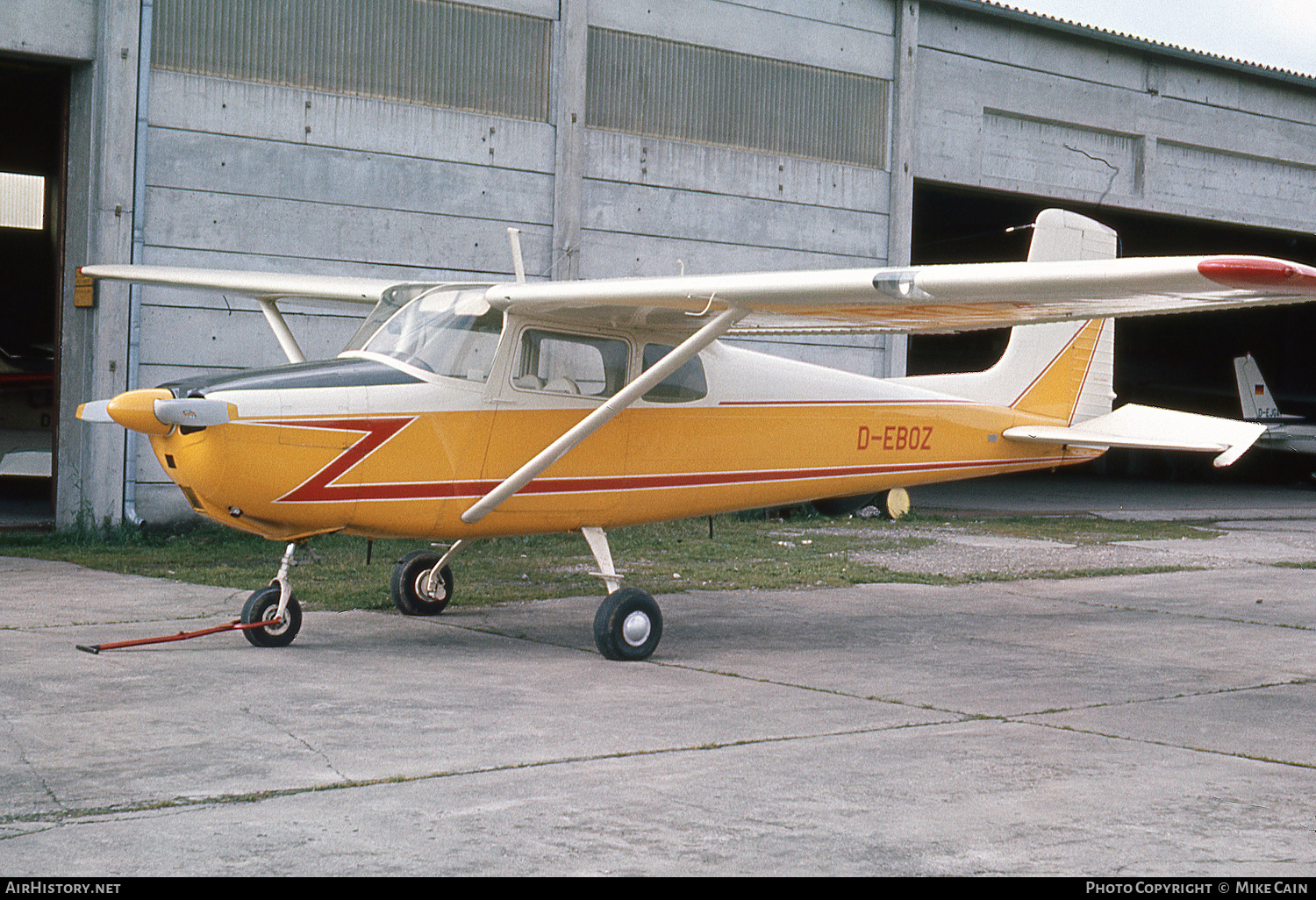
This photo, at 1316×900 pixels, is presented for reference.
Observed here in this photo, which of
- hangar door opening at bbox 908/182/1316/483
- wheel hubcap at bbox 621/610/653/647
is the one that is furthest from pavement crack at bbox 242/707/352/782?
hangar door opening at bbox 908/182/1316/483

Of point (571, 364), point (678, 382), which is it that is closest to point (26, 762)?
point (571, 364)

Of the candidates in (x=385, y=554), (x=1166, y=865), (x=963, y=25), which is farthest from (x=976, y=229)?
(x=1166, y=865)

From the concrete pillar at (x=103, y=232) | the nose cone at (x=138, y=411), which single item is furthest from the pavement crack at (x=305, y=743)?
the concrete pillar at (x=103, y=232)

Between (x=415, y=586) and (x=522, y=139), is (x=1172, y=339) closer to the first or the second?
(x=522, y=139)

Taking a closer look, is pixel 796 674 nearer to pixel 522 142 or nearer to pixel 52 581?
pixel 52 581

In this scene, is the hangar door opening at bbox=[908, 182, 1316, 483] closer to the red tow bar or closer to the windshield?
the windshield

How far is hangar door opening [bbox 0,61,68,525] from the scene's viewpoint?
1456 centimetres

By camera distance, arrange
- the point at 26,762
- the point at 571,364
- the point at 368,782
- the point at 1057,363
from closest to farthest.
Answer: the point at 368,782 → the point at 26,762 → the point at 571,364 → the point at 1057,363

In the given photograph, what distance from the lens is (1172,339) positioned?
1410 inches

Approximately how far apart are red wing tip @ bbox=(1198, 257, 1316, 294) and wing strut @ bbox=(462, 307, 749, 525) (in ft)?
8.30

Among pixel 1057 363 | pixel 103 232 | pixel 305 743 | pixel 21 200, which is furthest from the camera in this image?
pixel 21 200

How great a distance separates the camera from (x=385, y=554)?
11.2 meters

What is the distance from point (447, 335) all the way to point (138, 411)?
5.62ft

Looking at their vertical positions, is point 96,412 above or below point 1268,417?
below
